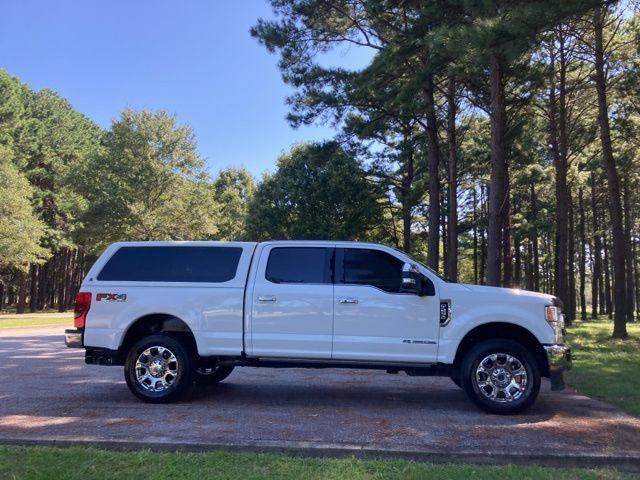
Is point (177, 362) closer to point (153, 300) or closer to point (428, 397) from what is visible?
point (153, 300)

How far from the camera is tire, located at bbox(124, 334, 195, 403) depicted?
7.38 meters

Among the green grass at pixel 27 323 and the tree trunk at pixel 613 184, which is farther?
the green grass at pixel 27 323

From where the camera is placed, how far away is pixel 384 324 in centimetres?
713

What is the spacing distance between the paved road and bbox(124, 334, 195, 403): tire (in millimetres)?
233

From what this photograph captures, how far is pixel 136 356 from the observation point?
7.47 m

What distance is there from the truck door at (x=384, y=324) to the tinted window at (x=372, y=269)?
0.07 ft

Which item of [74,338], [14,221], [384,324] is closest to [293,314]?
[384,324]

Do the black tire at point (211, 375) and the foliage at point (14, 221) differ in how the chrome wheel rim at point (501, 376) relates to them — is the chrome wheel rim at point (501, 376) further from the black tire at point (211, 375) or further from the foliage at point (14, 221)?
the foliage at point (14, 221)

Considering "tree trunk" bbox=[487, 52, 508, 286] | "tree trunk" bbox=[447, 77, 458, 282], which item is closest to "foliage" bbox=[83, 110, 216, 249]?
"tree trunk" bbox=[447, 77, 458, 282]

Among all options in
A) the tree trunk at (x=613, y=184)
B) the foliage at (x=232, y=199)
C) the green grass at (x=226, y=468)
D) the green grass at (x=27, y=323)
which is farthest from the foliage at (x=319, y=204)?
the green grass at (x=226, y=468)

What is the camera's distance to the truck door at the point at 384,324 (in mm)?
7078

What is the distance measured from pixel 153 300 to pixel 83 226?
33.6 m

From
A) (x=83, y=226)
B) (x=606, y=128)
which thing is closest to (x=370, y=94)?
(x=606, y=128)

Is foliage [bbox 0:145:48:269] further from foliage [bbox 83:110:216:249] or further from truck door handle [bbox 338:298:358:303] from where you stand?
truck door handle [bbox 338:298:358:303]
